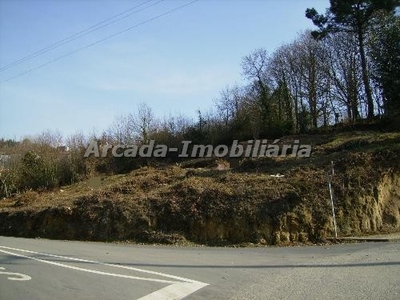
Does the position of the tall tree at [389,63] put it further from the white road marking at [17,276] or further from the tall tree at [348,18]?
the white road marking at [17,276]

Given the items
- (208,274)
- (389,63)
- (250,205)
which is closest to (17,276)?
(208,274)

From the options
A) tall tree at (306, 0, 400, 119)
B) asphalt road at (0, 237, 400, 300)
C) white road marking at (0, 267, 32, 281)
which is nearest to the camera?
asphalt road at (0, 237, 400, 300)

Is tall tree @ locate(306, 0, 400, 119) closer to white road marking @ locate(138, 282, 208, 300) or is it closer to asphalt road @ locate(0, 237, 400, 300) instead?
asphalt road @ locate(0, 237, 400, 300)

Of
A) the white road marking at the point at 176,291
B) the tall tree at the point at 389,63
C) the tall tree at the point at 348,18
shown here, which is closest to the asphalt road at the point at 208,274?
the white road marking at the point at 176,291

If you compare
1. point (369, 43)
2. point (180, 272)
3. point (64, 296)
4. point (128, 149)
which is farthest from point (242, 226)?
point (369, 43)

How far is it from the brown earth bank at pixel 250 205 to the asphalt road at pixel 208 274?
3242 mm

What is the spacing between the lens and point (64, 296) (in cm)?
780

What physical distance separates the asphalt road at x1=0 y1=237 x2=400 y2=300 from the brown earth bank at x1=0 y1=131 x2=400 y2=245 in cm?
324

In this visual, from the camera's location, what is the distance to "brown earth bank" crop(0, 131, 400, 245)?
54.6 feet

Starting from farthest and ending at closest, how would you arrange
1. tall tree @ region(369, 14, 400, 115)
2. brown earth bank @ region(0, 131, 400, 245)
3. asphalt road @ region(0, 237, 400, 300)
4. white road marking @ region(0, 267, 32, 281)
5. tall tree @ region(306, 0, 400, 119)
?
tall tree @ region(306, 0, 400, 119) → tall tree @ region(369, 14, 400, 115) → brown earth bank @ region(0, 131, 400, 245) → white road marking @ region(0, 267, 32, 281) → asphalt road @ region(0, 237, 400, 300)

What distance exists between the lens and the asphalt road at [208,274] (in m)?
7.70

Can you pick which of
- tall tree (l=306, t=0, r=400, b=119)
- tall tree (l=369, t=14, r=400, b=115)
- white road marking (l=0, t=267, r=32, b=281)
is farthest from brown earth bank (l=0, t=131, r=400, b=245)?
tall tree (l=306, t=0, r=400, b=119)

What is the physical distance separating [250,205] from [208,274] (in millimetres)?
8393

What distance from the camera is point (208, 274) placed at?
31.2ft
